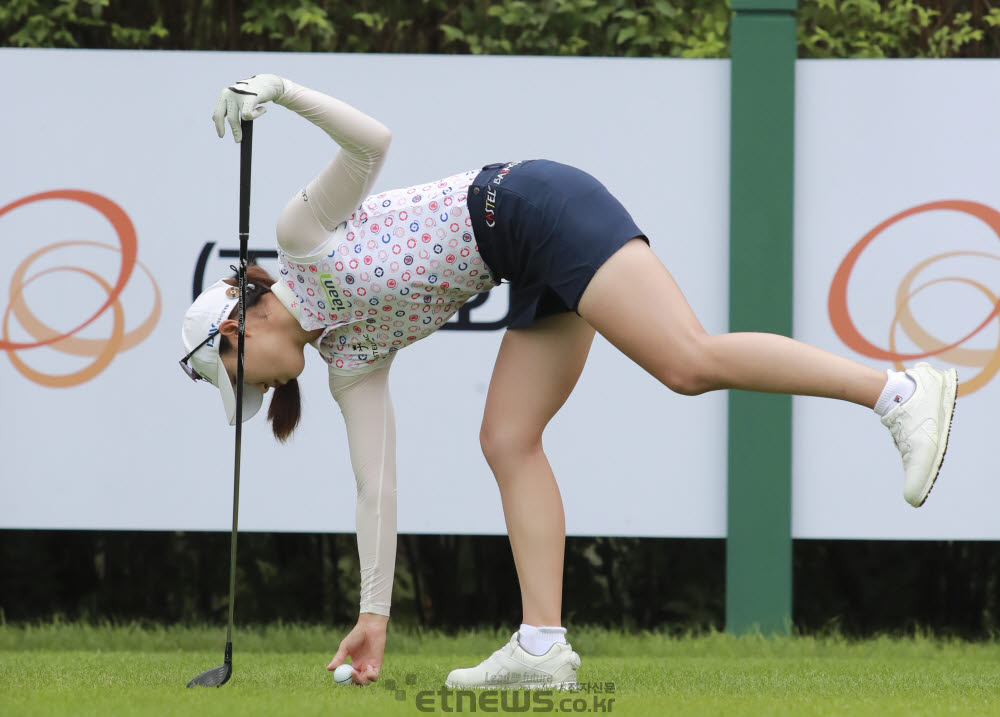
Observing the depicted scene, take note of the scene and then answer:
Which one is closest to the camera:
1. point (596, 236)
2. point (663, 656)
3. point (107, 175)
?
point (596, 236)

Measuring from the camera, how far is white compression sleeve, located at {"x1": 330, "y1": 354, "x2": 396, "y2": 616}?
2693mm

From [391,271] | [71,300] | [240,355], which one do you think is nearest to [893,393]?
[391,271]

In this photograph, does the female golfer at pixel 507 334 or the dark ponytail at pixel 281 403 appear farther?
the dark ponytail at pixel 281 403

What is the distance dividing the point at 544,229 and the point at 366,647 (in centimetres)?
95

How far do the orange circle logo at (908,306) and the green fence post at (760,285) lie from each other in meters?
0.17

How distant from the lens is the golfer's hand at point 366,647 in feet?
8.59

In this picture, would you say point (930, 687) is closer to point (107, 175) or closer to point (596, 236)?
point (596, 236)

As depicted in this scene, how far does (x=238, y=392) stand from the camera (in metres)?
2.59

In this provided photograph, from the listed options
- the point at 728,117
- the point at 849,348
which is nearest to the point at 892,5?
the point at 728,117

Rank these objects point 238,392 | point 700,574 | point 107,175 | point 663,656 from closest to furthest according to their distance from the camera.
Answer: point 238,392
point 663,656
point 107,175
point 700,574

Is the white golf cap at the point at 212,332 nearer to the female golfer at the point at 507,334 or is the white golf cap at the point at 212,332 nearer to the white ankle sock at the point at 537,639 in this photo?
the female golfer at the point at 507,334

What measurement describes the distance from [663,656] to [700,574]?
82cm

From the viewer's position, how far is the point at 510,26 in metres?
4.17

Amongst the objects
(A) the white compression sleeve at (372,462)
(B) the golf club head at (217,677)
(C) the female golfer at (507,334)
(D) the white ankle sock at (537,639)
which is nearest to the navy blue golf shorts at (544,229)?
(C) the female golfer at (507,334)
